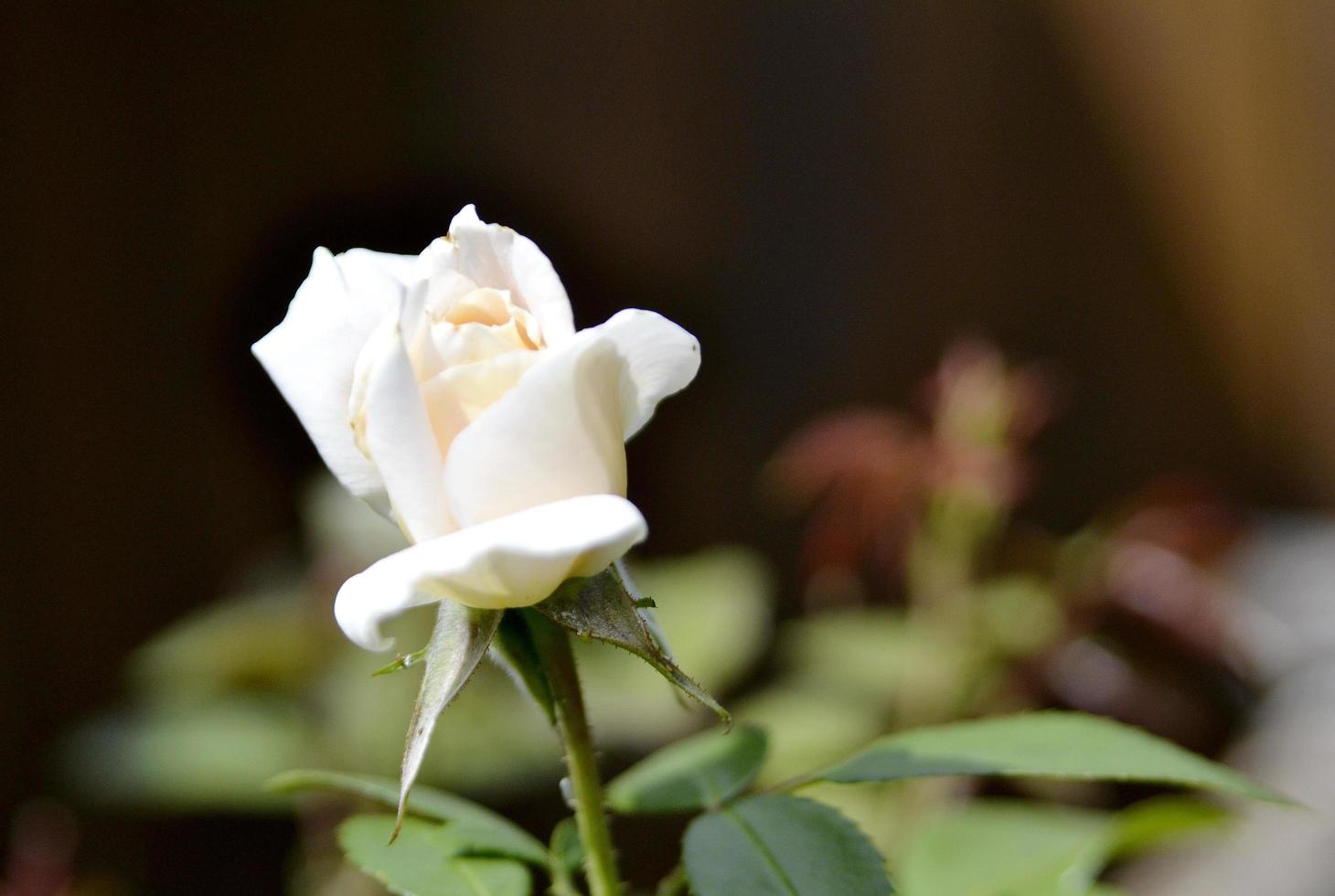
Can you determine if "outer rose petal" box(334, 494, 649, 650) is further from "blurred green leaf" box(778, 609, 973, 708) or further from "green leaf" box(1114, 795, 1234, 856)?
"blurred green leaf" box(778, 609, 973, 708)

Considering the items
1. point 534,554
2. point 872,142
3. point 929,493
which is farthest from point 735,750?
point 872,142

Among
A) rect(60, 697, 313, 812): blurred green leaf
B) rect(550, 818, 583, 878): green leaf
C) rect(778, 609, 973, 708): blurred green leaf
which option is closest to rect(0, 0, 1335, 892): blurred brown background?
rect(60, 697, 313, 812): blurred green leaf

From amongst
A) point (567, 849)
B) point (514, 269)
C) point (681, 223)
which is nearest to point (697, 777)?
point (567, 849)

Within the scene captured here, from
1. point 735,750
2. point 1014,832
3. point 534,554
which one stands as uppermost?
point 534,554

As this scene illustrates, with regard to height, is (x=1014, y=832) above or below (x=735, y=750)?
below

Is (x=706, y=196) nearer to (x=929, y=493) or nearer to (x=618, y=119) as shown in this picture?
(x=618, y=119)

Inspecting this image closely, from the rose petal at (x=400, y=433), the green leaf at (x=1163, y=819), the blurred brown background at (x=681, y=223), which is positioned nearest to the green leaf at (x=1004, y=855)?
the green leaf at (x=1163, y=819)
